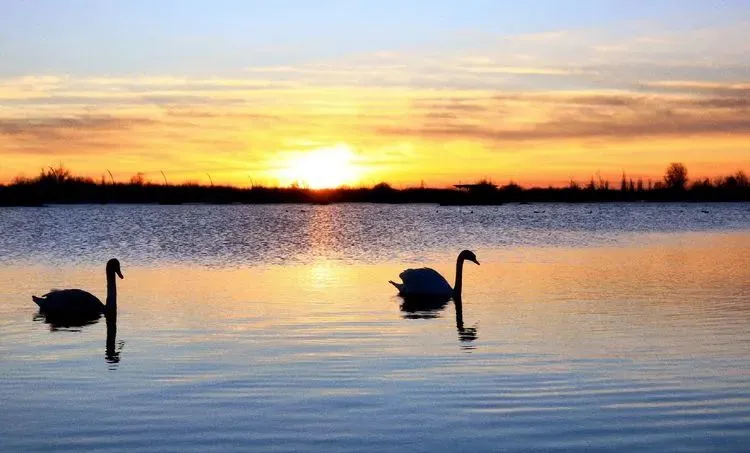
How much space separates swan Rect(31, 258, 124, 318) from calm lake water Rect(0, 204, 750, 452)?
317mm

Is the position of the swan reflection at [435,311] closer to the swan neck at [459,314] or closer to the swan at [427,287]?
the swan neck at [459,314]

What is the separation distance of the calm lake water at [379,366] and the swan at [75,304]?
1.04ft

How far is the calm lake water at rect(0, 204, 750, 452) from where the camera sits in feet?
28.6

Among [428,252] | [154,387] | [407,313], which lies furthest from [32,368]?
[428,252]

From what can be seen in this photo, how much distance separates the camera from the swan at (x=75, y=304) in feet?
55.9

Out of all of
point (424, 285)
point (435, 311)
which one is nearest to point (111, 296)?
point (435, 311)

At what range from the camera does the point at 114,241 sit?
41.9m

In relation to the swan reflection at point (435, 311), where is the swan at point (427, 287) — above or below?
above

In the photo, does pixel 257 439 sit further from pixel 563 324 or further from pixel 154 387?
pixel 563 324

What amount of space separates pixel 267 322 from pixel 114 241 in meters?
27.4

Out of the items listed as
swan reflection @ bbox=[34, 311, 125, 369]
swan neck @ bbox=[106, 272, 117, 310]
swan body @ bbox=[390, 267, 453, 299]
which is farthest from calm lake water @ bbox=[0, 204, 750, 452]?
swan body @ bbox=[390, 267, 453, 299]

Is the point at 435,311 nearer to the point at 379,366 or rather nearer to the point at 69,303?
the point at 69,303

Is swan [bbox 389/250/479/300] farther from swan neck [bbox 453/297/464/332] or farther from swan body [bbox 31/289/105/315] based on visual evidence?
swan body [bbox 31/289/105/315]

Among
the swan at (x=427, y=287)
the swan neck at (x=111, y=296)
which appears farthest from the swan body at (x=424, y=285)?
the swan neck at (x=111, y=296)
